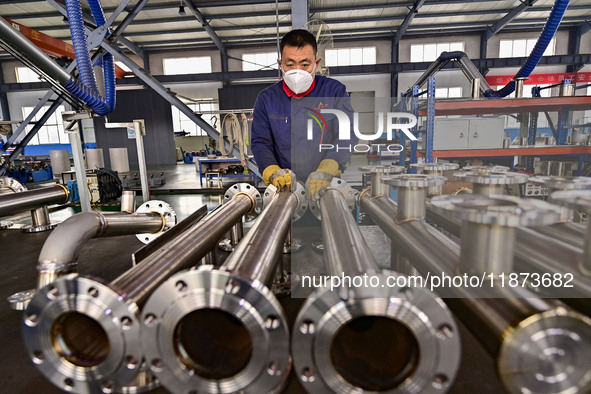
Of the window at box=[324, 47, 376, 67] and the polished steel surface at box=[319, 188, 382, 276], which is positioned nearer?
the polished steel surface at box=[319, 188, 382, 276]

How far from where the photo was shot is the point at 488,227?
1.41 feet

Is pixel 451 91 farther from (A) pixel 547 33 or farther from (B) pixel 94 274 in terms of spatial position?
(B) pixel 94 274

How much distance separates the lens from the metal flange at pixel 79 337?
1.32 feet

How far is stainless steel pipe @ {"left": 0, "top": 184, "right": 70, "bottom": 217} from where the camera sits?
Answer: 4.40 ft

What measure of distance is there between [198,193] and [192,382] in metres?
5.22

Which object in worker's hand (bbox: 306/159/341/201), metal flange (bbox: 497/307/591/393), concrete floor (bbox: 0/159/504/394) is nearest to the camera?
metal flange (bbox: 497/307/591/393)

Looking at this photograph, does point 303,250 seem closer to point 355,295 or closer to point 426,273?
point 426,273

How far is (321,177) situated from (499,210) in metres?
0.56

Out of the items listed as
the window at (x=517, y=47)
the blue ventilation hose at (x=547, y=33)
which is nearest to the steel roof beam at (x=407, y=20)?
the window at (x=517, y=47)

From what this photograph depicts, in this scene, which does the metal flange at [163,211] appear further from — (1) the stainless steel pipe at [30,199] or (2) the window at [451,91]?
(2) the window at [451,91]

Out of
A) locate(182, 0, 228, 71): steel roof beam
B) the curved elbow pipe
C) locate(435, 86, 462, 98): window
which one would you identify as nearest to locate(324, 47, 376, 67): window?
locate(435, 86, 462, 98): window

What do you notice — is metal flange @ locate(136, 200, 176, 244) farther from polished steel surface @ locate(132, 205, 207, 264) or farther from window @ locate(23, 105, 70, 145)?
window @ locate(23, 105, 70, 145)

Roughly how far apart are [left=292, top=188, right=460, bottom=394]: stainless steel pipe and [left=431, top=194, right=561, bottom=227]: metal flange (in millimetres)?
112

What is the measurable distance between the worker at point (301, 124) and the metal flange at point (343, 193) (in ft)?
0.11
